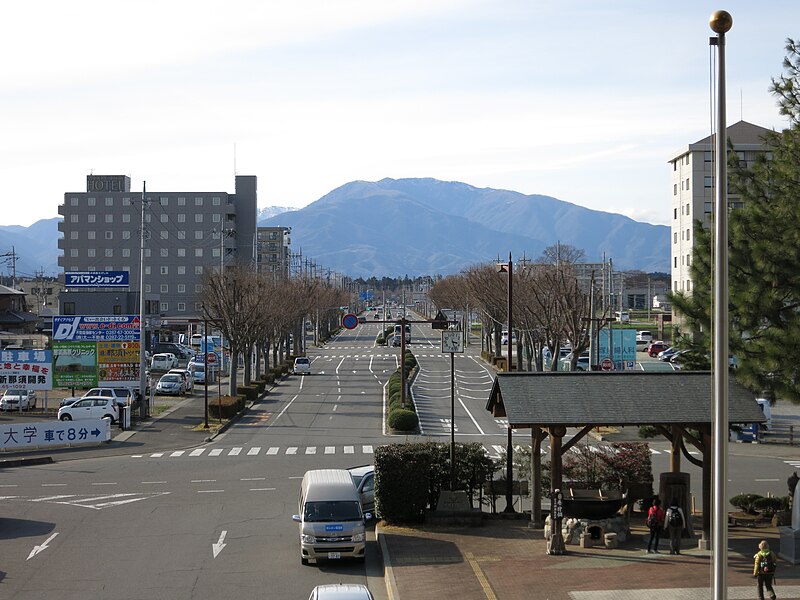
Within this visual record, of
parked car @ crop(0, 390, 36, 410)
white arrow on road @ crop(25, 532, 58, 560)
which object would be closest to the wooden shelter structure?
white arrow on road @ crop(25, 532, 58, 560)

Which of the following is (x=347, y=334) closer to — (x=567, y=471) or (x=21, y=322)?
(x=21, y=322)

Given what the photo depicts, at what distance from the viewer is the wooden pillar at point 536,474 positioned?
22.5 metres

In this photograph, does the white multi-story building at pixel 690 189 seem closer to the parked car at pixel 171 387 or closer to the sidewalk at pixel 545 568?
the parked car at pixel 171 387

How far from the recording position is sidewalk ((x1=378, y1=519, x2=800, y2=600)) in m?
18.0

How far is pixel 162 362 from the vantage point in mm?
77125

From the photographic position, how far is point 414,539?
75.4 ft

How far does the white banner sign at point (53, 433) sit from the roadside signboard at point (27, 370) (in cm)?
867

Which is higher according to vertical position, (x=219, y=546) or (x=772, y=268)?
(x=772, y=268)

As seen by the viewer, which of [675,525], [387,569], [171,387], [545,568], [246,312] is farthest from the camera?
[171,387]

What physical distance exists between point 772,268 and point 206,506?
57.0 feet

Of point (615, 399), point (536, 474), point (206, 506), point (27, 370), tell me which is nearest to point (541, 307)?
point (27, 370)

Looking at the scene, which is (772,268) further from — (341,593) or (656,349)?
(656,349)

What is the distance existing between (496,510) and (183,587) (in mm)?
10832

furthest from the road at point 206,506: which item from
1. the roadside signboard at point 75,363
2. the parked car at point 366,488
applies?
the roadside signboard at point 75,363
